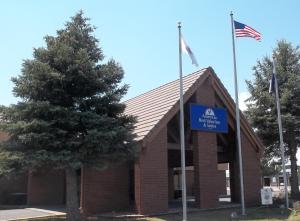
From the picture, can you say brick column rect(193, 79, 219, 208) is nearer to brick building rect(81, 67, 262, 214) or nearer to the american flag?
brick building rect(81, 67, 262, 214)

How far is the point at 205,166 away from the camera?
24219 millimetres

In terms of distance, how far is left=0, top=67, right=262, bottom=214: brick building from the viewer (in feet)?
70.9

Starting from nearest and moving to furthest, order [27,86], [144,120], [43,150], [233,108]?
1. [43,150]
2. [27,86]
3. [144,120]
4. [233,108]

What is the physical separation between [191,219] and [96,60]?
27.9 ft

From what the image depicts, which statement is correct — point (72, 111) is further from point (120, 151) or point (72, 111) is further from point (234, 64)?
point (234, 64)

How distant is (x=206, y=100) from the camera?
25172mm

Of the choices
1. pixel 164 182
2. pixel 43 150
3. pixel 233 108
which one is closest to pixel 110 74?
pixel 43 150

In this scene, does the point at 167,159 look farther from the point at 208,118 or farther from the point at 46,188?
the point at 46,188

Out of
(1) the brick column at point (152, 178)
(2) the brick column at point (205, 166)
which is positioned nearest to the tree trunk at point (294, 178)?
(2) the brick column at point (205, 166)

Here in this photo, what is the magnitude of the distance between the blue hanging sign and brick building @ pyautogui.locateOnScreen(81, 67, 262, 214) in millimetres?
470

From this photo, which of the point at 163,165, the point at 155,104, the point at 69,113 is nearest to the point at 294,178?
the point at 155,104

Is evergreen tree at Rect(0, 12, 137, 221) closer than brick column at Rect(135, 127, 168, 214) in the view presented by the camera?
Yes

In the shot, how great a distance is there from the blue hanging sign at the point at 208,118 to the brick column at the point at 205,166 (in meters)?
0.41

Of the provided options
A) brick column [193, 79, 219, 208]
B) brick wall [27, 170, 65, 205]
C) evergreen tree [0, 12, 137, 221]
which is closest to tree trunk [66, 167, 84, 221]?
evergreen tree [0, 12, 137, 221]
